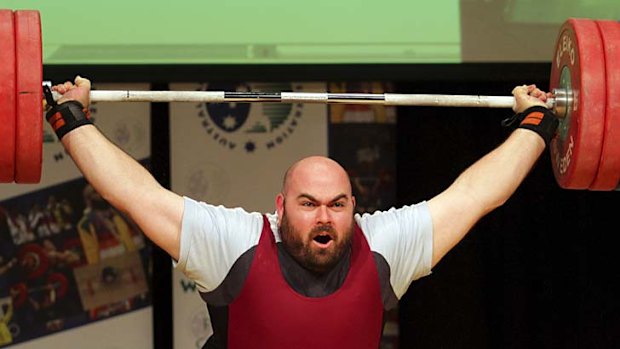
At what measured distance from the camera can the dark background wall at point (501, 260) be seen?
5797 mm

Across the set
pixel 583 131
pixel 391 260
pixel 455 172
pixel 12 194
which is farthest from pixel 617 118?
pixel 12 194

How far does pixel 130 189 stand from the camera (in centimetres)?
391

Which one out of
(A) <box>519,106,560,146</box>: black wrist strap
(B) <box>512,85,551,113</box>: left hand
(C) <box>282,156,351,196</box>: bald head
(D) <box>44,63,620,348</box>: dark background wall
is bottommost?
(D) <box>44,63,620,348</box>: dark background wall

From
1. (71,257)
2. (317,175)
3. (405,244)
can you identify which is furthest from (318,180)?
(71,257)

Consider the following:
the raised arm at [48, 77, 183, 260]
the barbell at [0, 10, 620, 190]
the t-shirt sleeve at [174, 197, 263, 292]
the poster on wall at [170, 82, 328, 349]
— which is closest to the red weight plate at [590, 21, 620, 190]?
the barbell at [0, 10, 620, 190]

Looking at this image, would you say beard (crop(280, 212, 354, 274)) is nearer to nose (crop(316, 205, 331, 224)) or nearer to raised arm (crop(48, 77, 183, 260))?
nose (crop(316, 205, 331, 224))

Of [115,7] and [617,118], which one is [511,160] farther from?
[115,7]

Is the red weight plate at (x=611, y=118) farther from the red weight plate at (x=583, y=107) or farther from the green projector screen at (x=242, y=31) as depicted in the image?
the green projector screen at (x=242, y=31)

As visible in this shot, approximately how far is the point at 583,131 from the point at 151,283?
2.33 metres

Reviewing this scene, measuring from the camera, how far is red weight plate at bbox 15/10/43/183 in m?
4.01

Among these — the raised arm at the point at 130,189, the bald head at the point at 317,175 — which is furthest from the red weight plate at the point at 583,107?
the raised arm at the point at 130,189

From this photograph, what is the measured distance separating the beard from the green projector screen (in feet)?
5.79

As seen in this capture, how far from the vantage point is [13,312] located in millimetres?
5883

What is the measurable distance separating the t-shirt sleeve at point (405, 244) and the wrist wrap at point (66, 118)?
87 cm
